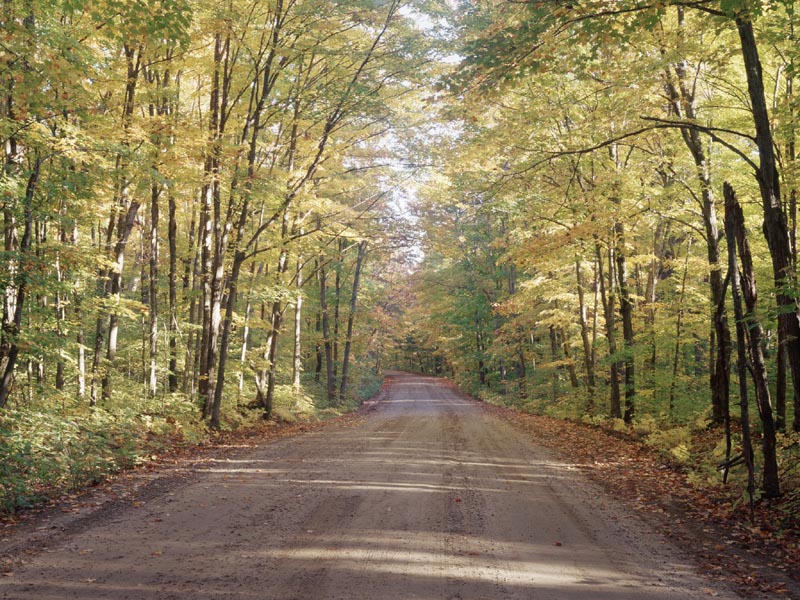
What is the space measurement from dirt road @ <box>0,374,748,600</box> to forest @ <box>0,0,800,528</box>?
1.75 metres

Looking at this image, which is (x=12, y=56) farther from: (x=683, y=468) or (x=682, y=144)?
(x=682, y=144)

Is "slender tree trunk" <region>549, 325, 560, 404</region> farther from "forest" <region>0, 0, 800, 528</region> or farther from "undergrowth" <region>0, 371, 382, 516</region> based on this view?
"undergrowth" <region>0, 371, 382, 516</region>

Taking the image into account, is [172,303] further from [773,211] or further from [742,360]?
[773,211]

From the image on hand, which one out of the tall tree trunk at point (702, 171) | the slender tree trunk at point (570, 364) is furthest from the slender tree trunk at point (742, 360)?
the slender tree trunk at point (570, 364)

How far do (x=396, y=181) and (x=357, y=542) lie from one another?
16.1m

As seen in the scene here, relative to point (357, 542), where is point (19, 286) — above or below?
above

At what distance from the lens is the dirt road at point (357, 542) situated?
4340 mm

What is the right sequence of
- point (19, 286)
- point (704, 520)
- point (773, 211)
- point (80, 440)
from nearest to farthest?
1. point (704, 520)
2. point (773, 211)
3. point (19, 286)
4. point (80, 440)

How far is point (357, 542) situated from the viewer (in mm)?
5398

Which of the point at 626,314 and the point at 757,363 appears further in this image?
the point at 626,314

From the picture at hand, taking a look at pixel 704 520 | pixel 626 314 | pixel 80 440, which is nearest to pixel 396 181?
pixel 626 314

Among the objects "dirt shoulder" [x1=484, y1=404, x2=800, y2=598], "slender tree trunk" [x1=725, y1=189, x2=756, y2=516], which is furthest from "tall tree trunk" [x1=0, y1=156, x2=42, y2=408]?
"slender tree trunk" [x1=725, y1=189, x2=756, y2=516]

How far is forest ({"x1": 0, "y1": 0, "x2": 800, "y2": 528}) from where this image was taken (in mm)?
7492

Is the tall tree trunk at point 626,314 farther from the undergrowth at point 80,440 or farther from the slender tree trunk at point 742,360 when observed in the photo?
the undergrowth at point 80,440
